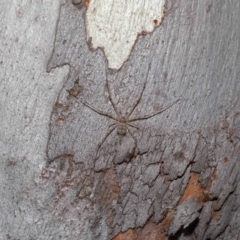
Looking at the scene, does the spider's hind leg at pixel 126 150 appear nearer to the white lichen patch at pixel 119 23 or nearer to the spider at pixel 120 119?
the spider at pixel 120 119

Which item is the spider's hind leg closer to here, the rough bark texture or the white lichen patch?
the rough bark texture

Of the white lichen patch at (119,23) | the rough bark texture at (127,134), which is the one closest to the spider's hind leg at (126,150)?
the rough bark texture at (127,134)

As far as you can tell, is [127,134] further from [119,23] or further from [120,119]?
[119,23]

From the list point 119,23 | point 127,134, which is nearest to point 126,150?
point 127,134

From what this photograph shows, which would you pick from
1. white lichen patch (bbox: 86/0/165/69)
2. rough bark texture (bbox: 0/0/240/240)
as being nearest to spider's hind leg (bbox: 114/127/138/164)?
rough bark texture (bbox: 0/0/240/240)

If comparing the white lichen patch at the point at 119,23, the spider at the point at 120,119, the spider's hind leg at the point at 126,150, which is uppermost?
the white lichen patch at the point at 119,23
